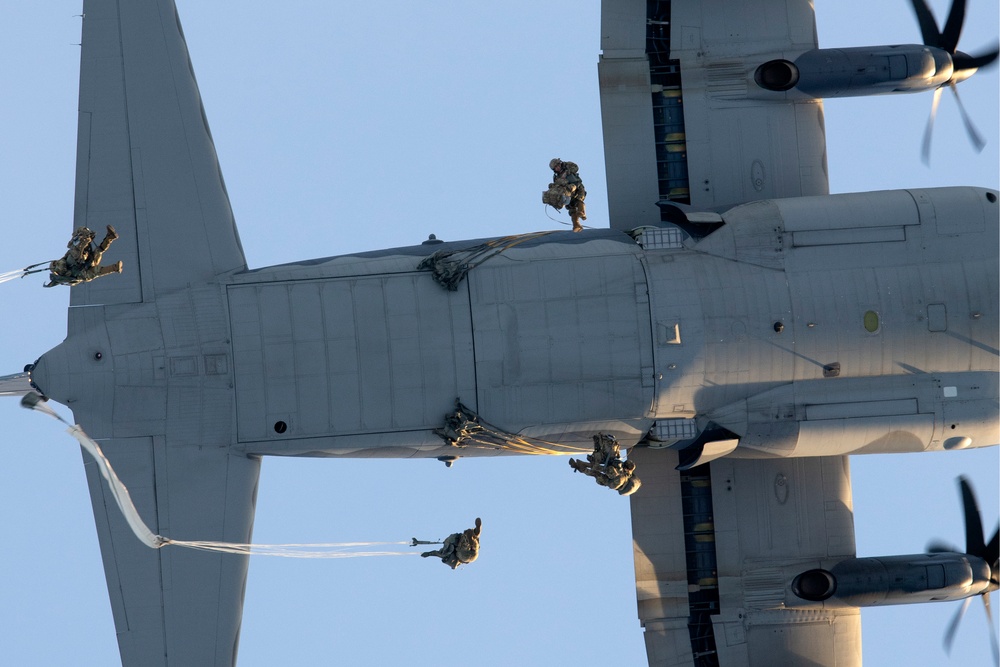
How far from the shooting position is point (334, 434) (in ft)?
95.0

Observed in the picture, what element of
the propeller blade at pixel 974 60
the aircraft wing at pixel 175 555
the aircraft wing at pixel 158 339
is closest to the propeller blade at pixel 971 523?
the propeller blade at pixel 974 60

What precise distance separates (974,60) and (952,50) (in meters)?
A: 0.60

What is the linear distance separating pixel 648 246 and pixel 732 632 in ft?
32.8

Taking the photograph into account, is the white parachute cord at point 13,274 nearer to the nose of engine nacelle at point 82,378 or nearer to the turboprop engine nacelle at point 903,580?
the nose of engine nacelle at point 82,378

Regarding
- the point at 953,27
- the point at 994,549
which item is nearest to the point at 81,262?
the point at 953,27

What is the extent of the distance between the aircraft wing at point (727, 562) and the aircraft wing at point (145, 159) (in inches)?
473

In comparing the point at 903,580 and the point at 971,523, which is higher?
the point at 971,523

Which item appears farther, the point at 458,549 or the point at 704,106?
the point at 704,106

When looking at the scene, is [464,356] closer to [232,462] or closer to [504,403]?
[504,403]

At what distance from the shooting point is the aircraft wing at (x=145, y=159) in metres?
28.6

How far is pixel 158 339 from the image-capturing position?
28.6m

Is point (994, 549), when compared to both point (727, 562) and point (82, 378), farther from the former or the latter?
point (82, 378)

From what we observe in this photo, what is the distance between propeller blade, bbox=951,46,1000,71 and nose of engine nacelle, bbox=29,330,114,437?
69.9ft

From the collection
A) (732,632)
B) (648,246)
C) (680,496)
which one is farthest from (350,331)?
(732,632)
